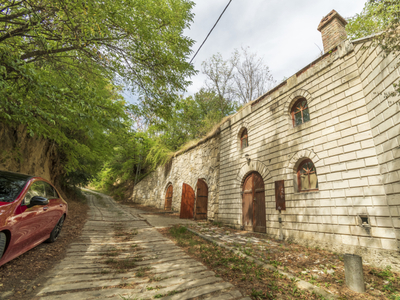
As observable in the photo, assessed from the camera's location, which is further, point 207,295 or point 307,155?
point 307,155

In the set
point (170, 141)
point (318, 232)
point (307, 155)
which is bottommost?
point (318, 232)

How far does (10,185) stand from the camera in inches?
118

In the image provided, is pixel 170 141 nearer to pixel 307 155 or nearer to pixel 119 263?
pixel 307 155

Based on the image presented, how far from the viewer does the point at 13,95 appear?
11.5ft

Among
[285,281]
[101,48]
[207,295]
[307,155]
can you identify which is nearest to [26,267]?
[207,295]

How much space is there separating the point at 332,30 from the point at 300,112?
321 cm

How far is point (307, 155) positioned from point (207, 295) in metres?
5.15

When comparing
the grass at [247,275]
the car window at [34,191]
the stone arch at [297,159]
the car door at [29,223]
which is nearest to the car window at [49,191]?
the car window at [34,191]

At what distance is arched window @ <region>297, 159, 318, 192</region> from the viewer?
5.85 meters

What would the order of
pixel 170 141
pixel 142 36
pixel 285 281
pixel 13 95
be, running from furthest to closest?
pixel 170 141, pixel 142 36, pixel 13 95, pixel 285 281

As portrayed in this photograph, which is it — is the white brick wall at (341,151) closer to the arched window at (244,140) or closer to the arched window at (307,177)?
the arched window at (307,177)

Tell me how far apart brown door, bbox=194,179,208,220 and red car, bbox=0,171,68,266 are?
774cm

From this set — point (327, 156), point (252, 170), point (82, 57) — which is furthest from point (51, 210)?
point (327, 156)

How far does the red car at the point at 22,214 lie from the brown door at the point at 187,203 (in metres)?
7.62
